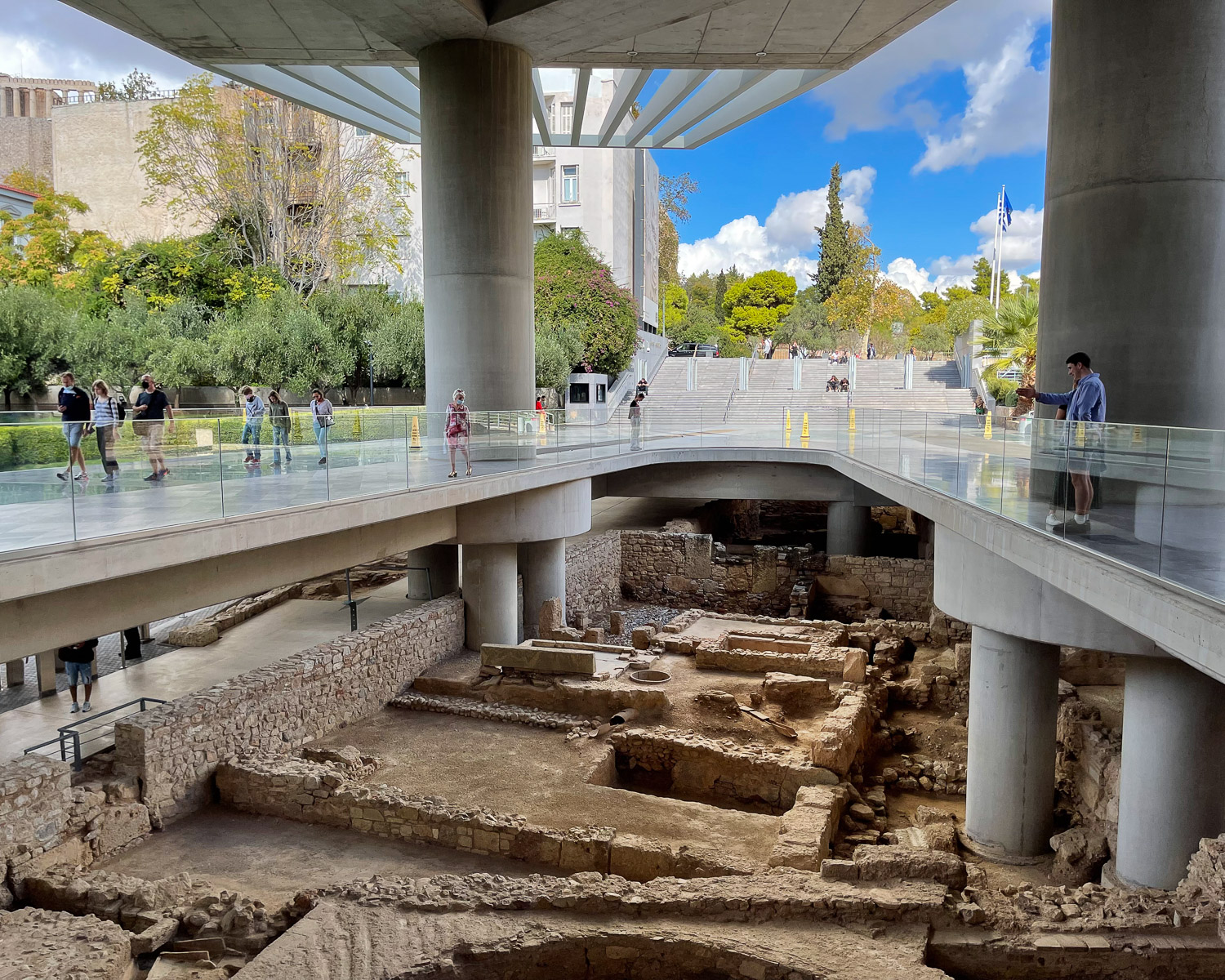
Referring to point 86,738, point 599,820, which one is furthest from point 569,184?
point 599,820

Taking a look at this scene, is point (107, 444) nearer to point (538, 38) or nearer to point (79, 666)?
point (79, 666)

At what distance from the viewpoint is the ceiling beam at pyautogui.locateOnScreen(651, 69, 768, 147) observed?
20.6 metres

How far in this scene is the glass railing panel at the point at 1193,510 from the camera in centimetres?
532

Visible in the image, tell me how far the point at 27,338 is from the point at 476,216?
17198mm

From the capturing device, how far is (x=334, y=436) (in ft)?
36.7

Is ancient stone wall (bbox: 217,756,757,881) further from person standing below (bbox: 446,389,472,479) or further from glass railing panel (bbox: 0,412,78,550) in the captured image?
person standing below (bbox: 446,389,472,479)

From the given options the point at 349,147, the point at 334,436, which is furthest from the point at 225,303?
the point at 334,436

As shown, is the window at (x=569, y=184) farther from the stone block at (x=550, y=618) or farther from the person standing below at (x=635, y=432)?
the stone block at (x=550, y=618)

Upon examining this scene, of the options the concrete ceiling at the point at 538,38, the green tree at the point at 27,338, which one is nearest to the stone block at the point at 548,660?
the concrete ceiling at the point at 538,38

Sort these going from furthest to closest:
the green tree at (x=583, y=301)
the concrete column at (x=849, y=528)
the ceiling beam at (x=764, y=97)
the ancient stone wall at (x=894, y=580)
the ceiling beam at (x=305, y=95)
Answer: the green tree at (x=583, y=301) < the concrete column at (x=849, y=528) < the ancient stone wall at (x=894, y=580) < the ceiling beam at (x=764, y=97) < the ceiling beam at (x=305, y=95)

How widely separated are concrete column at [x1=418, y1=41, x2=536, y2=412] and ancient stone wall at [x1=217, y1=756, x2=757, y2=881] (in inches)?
316

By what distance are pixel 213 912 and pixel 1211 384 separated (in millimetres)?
10808

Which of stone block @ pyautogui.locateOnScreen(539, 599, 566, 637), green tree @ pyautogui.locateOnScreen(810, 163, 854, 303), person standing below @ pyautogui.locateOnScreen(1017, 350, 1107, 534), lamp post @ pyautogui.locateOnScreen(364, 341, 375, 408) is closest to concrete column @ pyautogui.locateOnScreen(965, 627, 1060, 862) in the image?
person standing below @ pyautogui.locateOnScreen(1017, 350, 1107, 534)

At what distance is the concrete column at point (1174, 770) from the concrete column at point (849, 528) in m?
15.4
